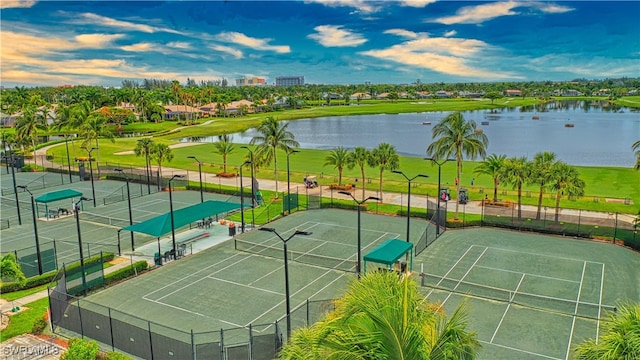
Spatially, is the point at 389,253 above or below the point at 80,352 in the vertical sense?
below

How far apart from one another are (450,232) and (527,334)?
57.9ft

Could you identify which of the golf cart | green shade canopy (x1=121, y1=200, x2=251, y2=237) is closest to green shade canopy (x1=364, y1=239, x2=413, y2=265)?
green shade canopy (x1=121, y1=200, x2=251, y2=237)

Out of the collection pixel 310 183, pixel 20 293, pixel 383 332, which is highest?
pixel 383 332

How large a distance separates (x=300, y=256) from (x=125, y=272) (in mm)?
11225

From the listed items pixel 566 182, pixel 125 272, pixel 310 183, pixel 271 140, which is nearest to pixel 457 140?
pixel 566 182

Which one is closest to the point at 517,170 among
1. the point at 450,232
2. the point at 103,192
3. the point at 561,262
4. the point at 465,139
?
the point at 465,139

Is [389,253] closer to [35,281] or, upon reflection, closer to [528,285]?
[528,285]

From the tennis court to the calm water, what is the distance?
169 ft

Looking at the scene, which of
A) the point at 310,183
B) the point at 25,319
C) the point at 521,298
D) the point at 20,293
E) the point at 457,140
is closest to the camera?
the point at 25,319

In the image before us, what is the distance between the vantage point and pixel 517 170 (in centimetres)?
4075

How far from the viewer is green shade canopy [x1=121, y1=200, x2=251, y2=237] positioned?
3272cm

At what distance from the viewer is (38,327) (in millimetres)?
22234

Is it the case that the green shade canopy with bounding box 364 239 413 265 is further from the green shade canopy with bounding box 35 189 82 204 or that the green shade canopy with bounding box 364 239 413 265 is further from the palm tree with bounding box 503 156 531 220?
the green shade canopy with bounding box 35 189 82 204

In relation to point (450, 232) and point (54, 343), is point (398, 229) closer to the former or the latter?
point (450, 232)
